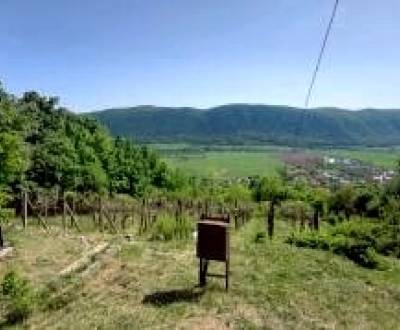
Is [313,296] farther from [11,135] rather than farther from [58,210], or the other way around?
[58,210]

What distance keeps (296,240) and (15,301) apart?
382 inches

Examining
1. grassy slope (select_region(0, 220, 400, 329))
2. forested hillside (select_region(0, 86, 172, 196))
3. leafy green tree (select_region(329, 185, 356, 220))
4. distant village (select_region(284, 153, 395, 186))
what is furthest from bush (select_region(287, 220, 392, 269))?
distant village (select_region(284, 153, 395, 186))

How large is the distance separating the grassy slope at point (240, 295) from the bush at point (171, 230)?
13.6 feet

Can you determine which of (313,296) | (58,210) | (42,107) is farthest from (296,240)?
(42,107)

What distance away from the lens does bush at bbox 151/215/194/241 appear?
23.6 m

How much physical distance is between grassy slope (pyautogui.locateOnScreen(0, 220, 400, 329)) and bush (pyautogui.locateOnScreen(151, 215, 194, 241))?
4.15m

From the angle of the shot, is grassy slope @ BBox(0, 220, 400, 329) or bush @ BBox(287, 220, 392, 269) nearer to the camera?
grassy slope @ BBox(0, 220, 400, 329)

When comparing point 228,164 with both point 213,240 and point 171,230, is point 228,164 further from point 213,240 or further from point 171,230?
point 213,240

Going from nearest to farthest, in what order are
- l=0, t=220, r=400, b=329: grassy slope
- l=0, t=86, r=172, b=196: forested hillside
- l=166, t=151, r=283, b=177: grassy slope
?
l=0, t=220, r=400, b=329: grassy slope → l=0, t=86, r=172, b=196: forested hillside → l=166, t=151, r=283, b=177: grassy slope

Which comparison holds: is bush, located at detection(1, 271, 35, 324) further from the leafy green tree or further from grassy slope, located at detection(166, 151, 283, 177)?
grassy slope, located at detection(166, 151, 283, 177)

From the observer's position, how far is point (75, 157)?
51.8m

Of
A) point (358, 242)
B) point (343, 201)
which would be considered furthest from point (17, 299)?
point (343, 201)

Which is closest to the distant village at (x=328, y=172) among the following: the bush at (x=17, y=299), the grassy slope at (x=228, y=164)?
the grassy slope at (x=228, y=164)

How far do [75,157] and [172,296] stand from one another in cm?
3807
